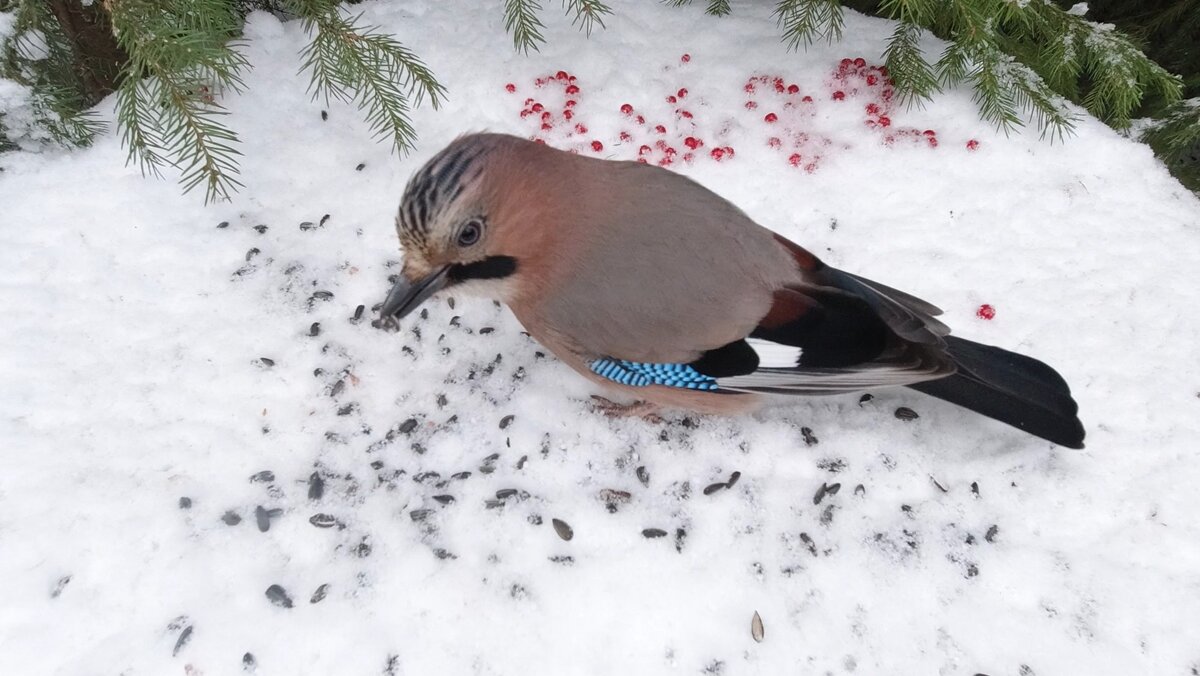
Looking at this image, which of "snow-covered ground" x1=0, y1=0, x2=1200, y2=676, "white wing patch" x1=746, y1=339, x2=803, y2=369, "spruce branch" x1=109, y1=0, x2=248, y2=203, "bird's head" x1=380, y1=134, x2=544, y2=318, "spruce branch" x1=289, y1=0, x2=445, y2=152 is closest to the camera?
"bird's head" x1=380, y1=134, x2=544, y2=318

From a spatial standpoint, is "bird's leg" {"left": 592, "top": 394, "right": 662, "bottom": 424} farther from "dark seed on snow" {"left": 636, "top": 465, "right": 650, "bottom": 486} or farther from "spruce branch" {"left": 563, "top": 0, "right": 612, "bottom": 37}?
"spruce branch" {"left": 563, "top": 0, "right": 612, "bottom": 37}

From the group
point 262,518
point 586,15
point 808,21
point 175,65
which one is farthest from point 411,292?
point 808,21

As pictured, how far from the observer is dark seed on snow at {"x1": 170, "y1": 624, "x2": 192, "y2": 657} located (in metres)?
1.88

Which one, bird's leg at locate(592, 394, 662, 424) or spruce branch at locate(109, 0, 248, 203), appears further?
bird's leg at locate(592, 394, 662, 424)

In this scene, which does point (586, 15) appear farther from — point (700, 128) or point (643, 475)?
point (643, 475)

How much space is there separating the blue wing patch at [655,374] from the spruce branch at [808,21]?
1659 mm

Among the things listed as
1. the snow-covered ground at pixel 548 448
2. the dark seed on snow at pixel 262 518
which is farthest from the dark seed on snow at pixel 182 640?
the dark seed on snow at pixel 262 518

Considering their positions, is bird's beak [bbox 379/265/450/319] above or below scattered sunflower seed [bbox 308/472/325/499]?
above

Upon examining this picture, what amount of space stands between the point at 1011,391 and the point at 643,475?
108 centimetres

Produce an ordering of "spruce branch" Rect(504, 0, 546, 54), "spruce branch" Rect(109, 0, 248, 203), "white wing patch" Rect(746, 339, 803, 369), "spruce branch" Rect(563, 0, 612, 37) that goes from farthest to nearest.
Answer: "spruce branch" Rect(563, 0, 612, 37) → "spruce branch" Rect(504, 0, 546, 54) → "spruce branch" Rect(109, 0, 248, 203) → "white wing patch" Rect(746, 339, 803, 369)

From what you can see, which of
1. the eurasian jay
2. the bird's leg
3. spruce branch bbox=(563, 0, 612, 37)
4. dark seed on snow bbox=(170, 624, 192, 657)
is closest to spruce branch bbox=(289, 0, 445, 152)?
spruce branch bbox=(563, 0, 612, 37)

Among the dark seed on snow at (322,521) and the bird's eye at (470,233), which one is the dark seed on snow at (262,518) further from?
the bird's eye at (470,233)

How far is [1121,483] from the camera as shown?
221 centimetres

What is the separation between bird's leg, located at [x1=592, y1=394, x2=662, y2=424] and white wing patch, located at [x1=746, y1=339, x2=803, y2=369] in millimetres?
437
